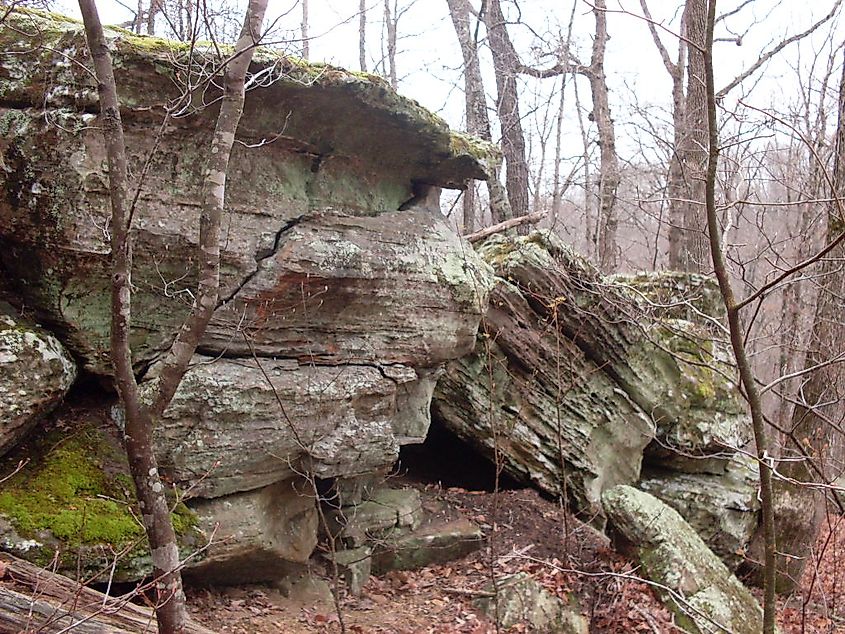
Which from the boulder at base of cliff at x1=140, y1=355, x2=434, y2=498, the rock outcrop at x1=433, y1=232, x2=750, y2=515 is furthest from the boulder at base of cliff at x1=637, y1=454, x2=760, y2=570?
the boulder at base of cliff at x1=140, y1=355, x2=434, y2=498

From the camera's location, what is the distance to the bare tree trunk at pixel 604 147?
12523 millimetres

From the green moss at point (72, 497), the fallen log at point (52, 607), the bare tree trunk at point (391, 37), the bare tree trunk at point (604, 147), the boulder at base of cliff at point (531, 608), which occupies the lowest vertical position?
the boulder at base of cliff at point (531, 608)

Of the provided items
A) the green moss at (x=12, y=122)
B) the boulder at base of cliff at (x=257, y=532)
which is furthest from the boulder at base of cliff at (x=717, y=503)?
the green moss at (x=12, y=122)

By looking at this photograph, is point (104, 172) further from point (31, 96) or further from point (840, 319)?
point (840, 319)

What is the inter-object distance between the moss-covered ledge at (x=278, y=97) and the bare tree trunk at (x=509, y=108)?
4928 millimetres

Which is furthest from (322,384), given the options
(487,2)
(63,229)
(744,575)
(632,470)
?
(487,2)

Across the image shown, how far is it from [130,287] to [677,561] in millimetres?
5410

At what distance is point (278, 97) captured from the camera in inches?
210

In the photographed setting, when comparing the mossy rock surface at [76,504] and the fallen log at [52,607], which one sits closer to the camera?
the fallen log at [52,607]

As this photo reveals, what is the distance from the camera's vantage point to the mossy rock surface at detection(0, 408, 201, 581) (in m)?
4.17

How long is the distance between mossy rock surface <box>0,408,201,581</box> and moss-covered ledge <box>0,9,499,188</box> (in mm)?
2343

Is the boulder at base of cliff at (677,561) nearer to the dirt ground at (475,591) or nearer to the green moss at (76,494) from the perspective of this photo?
the dirt ground at (475,591)

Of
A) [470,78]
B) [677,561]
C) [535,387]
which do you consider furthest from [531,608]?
[470,78]

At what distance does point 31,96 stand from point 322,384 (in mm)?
2979
